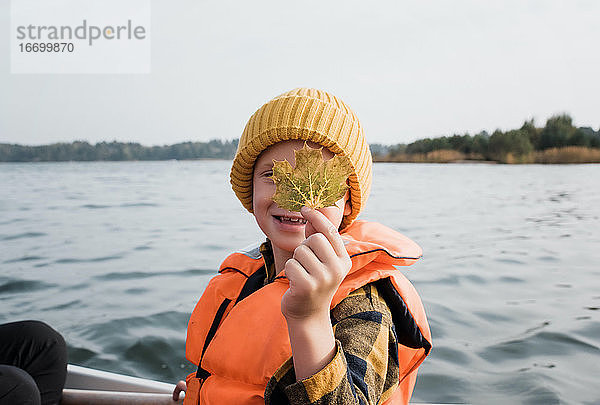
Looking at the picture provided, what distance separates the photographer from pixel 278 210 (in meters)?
1.53

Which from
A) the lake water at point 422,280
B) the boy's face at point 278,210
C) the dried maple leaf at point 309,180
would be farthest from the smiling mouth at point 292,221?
the lake water at point 422,280

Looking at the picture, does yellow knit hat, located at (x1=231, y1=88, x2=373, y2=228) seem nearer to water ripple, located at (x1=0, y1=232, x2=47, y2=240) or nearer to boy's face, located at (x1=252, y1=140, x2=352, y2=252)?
boy's face, located at (x1=252, y1=140, x2=352, y2=252)

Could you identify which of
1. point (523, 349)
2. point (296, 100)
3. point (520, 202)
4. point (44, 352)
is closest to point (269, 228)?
point (296, 100)

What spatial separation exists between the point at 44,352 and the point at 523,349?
397cm

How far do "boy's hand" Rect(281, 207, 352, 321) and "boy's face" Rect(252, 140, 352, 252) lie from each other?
0.50 meters

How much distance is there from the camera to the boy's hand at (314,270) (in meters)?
0.95

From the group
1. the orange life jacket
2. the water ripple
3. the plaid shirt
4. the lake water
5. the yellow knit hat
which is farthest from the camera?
the water ripple

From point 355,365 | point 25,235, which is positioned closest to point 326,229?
point 355,365

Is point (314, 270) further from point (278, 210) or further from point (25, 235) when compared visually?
point (25, 235)

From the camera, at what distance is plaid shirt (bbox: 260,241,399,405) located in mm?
1059

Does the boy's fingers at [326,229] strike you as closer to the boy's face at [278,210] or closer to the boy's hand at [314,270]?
the boy's hand at [314,270]

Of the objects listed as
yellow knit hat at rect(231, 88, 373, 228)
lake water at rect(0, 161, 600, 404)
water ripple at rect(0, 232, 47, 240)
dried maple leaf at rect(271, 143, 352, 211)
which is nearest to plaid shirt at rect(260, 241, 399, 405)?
dried maple leaf at rect(271, 143, 352, 211)

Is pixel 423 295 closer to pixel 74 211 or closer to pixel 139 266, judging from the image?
pixel 139 266

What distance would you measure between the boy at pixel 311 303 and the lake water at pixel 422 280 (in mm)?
2307
